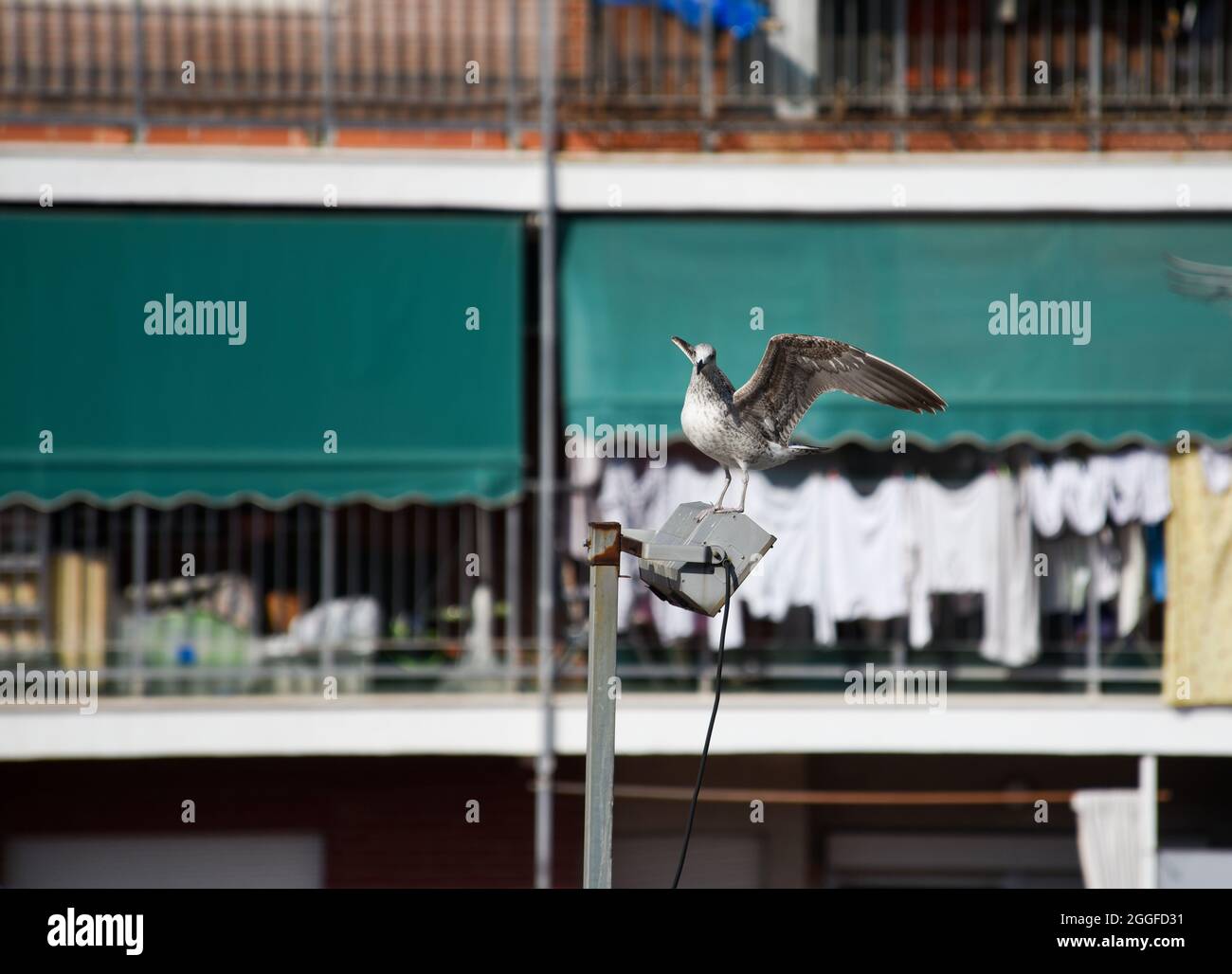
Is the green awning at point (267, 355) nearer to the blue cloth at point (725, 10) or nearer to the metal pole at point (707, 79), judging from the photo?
the metal pole at point (707, 79)

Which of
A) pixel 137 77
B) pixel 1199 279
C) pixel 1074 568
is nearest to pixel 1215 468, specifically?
pixel 1074 568

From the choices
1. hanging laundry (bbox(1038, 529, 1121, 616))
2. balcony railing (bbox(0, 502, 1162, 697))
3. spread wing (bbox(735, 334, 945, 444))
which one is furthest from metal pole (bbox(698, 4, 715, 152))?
spread wing (bbox(735, 334, 945, 444))

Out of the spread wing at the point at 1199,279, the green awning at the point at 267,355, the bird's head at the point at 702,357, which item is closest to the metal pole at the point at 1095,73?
the spread wing at the point at 1199,279

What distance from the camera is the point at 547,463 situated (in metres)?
8.23

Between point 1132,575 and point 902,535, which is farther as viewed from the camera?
point 1132,575

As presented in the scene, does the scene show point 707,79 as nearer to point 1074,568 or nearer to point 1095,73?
point 1095,73

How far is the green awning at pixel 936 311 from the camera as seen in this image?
27.7 ft

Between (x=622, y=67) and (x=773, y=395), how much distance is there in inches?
224

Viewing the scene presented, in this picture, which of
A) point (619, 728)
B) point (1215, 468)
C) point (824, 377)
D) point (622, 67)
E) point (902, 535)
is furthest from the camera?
point (622, 67)

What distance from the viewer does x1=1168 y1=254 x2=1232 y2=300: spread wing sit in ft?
28.1

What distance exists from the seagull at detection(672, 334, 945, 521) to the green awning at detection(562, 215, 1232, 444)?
411 centimetres

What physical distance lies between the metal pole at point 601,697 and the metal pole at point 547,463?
15.9 feet

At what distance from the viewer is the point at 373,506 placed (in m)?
8.92

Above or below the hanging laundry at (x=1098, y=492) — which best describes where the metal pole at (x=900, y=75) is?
above
